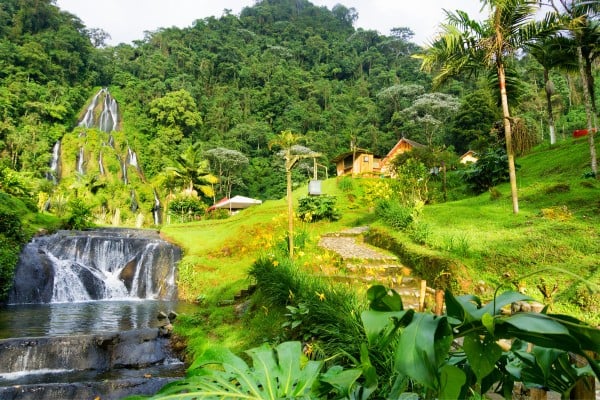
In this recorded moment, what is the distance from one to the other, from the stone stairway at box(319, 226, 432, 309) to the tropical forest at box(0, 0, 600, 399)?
55mm

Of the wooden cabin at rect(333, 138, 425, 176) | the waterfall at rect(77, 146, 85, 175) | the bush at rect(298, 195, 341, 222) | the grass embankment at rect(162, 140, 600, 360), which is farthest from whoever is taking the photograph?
the waterfall at rect(77, 146, 85, 175)

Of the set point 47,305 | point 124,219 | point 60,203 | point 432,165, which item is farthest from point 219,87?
point 47,305

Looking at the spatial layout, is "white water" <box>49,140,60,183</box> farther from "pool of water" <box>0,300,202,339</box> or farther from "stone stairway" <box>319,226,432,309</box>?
"stone stairway" <box>319,226,432,309</box>

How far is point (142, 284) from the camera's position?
13.6m

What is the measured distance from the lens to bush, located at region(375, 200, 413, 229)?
9.43 m

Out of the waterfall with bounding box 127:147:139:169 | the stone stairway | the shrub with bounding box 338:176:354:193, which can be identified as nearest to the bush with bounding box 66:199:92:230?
the stone stairway

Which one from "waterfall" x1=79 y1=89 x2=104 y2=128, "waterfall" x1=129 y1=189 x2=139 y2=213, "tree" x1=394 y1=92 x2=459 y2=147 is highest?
"waterfall" x1=79 y1=89 x2=104 y2=128

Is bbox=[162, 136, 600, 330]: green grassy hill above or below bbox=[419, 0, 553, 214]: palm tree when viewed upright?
below

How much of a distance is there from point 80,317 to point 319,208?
27.3ft

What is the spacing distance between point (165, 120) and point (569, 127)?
135 feet

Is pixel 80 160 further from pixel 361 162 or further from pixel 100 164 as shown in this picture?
pixel 361 162

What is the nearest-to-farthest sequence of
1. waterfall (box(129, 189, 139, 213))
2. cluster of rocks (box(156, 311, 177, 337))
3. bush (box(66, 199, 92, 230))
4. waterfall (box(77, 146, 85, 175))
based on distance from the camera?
cluster of rocks (box(156, 311, 177, 337)), bush (box(66, 199, 92, 230)), waterfall (box(129, 189, 139, 213)), waterfall (box(77, 146, 85, 175))

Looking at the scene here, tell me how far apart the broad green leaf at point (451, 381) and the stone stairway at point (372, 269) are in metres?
5.09

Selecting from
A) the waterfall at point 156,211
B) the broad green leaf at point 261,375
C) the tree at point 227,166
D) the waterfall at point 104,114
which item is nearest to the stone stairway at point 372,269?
the broad green leaf at point 261,375
